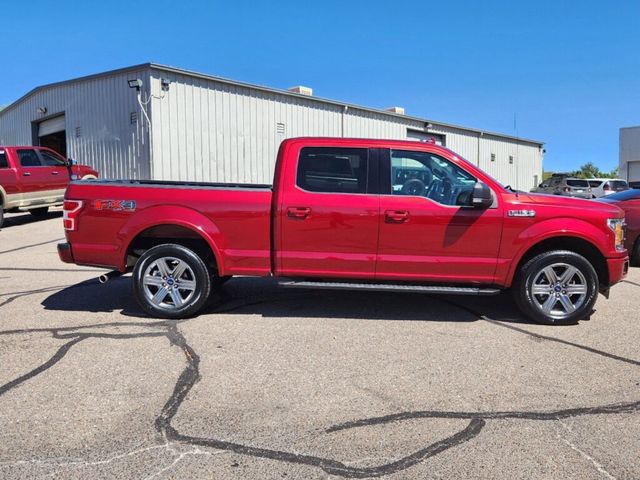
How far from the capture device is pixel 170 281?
5.57m

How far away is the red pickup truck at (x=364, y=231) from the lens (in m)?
5.35

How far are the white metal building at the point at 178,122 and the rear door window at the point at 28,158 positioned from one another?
287cm

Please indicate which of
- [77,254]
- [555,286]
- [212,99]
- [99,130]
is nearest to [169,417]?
[77,254]

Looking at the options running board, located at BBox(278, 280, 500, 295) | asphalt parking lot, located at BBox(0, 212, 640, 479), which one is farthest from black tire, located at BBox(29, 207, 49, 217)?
running board, located at BBox(278, 280, 500, 295)

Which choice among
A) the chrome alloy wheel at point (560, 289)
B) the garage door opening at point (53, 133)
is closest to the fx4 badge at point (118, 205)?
the chrome alloy wheel at point (560, 289)

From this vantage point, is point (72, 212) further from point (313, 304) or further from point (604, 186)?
point (604, 186)

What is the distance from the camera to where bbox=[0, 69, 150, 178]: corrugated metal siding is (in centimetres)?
1667

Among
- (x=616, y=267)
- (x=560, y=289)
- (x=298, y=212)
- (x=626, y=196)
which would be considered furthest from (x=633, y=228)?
(x=298, y=212)

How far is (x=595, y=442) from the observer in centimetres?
307

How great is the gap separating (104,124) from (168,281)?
47.4 feet

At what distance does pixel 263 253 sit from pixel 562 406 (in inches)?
125

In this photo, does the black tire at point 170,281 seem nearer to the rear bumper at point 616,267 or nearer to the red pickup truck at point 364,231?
the red pickup truck at point 364,231

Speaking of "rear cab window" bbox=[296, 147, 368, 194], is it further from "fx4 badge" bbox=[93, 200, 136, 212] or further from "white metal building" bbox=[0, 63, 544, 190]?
"white metal building" bbox=[0, 63, 544, 190]

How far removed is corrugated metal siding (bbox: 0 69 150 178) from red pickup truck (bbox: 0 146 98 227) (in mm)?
1826
